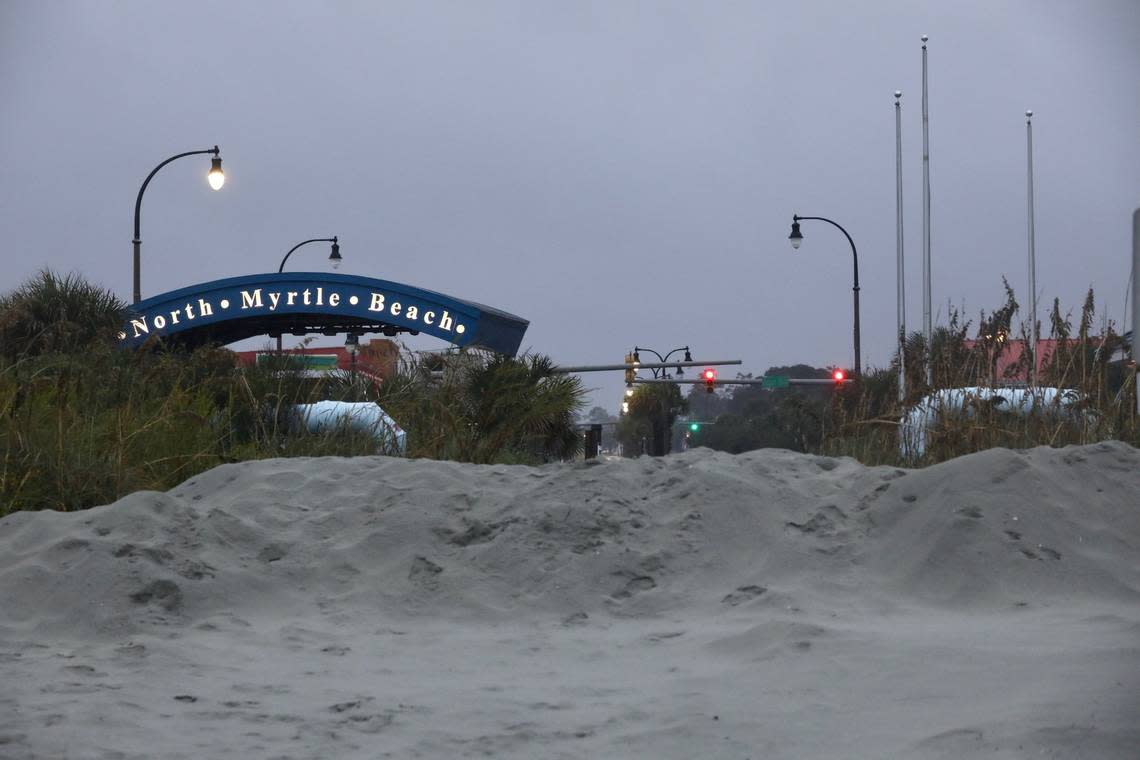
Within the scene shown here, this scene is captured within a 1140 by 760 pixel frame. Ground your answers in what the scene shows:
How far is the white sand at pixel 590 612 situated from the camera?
12.3 feet

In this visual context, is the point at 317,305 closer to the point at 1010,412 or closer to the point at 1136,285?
the point at 1010,412

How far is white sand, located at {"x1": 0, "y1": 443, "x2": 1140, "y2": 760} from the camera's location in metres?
3.76

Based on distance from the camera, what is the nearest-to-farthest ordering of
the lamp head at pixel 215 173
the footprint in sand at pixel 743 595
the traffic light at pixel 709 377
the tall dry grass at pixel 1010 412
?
the footprint in sand at pixel 743 595 < the tall dry grass at pixel 1010 412 < the lamp head at pixel 215 173 < the traffic light at pixel 709 377

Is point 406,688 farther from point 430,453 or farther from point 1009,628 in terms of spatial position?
point 430,453

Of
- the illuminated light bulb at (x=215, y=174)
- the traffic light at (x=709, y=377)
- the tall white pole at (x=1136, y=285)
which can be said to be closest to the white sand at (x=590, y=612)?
the tall white pole at (x=1136, y=285)

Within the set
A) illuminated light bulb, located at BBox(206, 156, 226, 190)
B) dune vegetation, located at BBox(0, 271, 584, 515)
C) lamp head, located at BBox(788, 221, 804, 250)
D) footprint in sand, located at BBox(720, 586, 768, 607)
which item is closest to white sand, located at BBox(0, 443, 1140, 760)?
footprint in sand, located at BBox(720, 586, 768, 607)

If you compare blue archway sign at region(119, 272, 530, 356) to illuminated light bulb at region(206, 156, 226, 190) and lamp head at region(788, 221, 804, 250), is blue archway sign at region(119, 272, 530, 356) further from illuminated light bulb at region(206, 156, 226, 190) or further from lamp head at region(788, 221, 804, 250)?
lamp head at region(788, 221, 804, 250)

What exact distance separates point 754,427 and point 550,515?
44.3 meters

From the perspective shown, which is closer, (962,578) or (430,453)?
(962,578)

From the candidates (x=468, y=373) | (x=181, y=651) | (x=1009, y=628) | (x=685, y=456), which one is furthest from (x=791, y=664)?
(x=468, y=373)

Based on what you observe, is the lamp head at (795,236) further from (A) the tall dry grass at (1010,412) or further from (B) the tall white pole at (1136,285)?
(B) the tall white pole at (1136,285)

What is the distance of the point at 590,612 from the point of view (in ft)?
18.9

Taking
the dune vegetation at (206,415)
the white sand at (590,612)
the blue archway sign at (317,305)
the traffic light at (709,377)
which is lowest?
the white sand at (590,612)

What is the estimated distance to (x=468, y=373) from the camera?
12.8 meters
